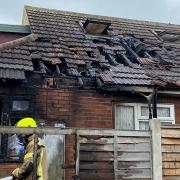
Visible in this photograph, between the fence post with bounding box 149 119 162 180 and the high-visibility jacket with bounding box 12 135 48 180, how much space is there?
6.83 ft

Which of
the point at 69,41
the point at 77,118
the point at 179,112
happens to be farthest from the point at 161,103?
the point at 69,41

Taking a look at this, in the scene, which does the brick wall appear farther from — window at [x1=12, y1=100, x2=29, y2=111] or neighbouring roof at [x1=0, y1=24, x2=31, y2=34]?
neighbouring roof at [x1=0, y1=24, x2=31, y2=34]

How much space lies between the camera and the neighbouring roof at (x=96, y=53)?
10281 mm

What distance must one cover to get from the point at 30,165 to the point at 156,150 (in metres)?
2.48

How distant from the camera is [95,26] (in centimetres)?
1291

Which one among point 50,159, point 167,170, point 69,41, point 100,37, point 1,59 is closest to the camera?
point 167,170

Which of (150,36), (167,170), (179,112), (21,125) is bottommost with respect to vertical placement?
(167,170)

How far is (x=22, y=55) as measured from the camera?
1025cm

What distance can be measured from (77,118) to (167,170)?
11.4 ft

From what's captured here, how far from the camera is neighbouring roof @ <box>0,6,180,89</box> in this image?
1028 cm

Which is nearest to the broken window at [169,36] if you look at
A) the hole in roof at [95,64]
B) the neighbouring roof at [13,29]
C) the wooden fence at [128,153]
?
the hole in roof at [95,64]

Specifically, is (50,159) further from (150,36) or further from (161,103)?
(150,36)

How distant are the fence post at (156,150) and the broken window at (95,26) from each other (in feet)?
21.4

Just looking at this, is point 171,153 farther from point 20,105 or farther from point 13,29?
point 13,29
